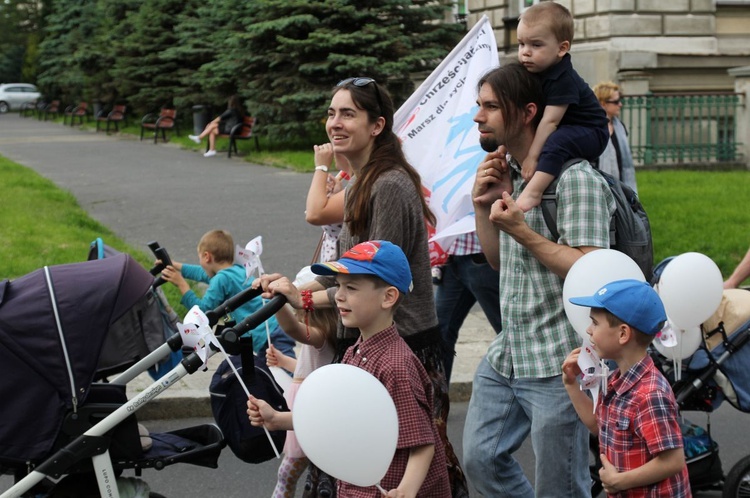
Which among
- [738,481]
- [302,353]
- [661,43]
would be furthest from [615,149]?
[661,43]

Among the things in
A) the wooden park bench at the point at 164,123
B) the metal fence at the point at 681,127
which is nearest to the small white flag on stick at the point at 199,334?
the metal fence at the point at 681,127

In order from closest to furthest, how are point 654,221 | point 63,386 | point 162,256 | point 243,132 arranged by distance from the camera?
1. point 63,386
2. point 162,256
3. point 654,221
4. point 243,132

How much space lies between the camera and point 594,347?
3.47 meters

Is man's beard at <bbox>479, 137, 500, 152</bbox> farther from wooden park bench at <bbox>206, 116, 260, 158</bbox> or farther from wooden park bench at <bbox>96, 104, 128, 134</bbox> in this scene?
wooden park bench at <bbox>96, 104, 128, 134</bbox>

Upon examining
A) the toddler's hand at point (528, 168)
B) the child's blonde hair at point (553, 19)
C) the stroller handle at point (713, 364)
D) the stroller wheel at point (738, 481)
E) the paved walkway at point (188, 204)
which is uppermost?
the child's blonde hair at point (553, 19)

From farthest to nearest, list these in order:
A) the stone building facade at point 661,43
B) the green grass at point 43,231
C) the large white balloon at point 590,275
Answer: the stone building facade at point 661,43 < the green grass at point 43,231 < the large white balloon at point 590,275

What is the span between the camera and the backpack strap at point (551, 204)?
12.6ft

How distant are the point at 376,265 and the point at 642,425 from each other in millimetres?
955

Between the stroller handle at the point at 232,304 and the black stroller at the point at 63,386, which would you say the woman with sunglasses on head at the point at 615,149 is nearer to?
the stroller handle at the point at 232,304

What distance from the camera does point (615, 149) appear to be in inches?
316

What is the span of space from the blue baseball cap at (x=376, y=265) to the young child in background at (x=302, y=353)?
692mm

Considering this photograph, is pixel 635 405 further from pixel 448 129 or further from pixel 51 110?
pixel 51 110

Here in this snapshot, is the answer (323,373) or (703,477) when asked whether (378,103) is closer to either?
(323,373)

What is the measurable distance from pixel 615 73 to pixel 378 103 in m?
17.1
